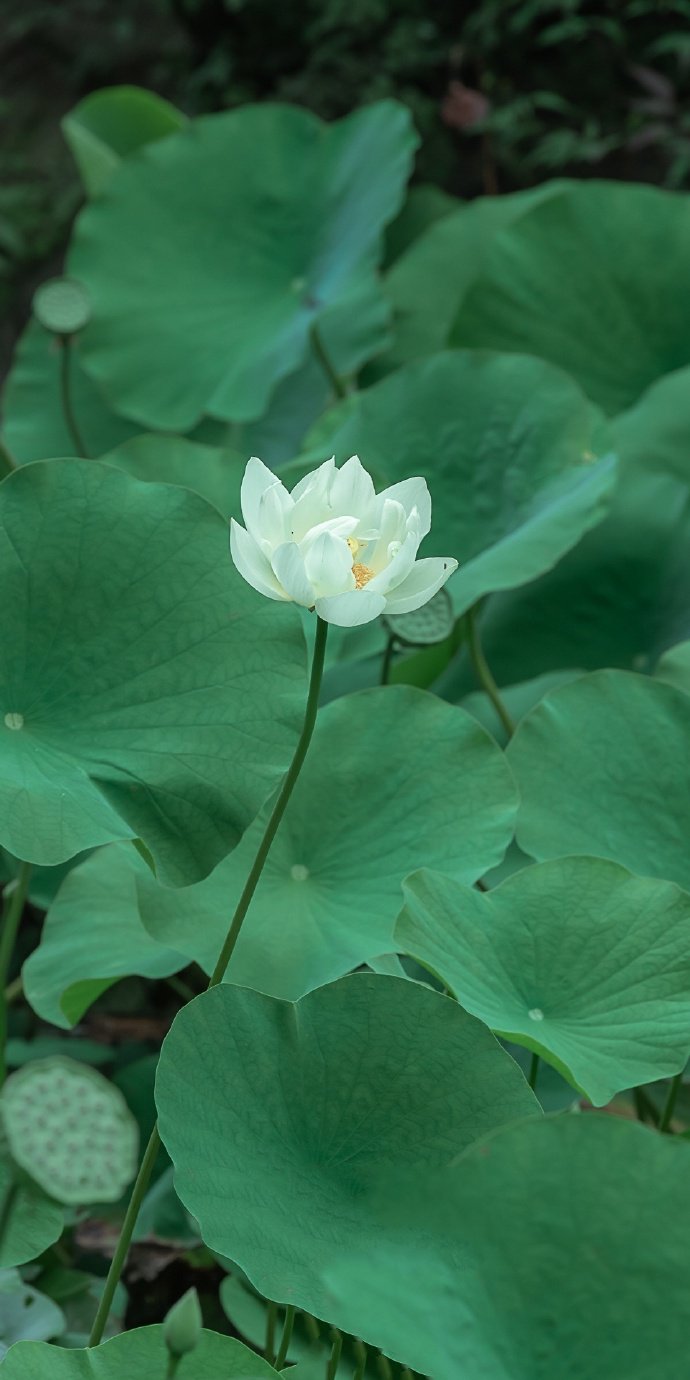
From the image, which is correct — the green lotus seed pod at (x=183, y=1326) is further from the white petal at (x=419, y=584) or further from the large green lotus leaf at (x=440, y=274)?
the large green lotus leaf at (x=440, y=274)

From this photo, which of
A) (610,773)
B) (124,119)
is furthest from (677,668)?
(124,119)

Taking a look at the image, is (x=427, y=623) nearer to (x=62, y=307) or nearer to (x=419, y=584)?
(x=419, y=584)

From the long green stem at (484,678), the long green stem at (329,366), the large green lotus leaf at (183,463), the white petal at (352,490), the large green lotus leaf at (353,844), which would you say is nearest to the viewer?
the white petal at (352,490)

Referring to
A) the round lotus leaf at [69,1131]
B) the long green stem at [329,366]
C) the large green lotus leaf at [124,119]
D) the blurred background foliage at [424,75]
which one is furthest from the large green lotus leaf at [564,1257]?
the blurred background foliage at [424,75]

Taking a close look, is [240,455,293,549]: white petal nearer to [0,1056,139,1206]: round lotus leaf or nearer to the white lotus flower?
the white lotus flower

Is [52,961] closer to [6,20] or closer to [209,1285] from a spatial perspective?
[209,1285]

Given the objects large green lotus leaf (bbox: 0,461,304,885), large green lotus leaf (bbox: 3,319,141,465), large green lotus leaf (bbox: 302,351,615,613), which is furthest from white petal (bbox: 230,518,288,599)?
large green lotus leaf (bbox: 3,319,141,465)

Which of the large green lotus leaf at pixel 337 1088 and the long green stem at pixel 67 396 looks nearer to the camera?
the large green lotus leaf at pixel 337 1088
